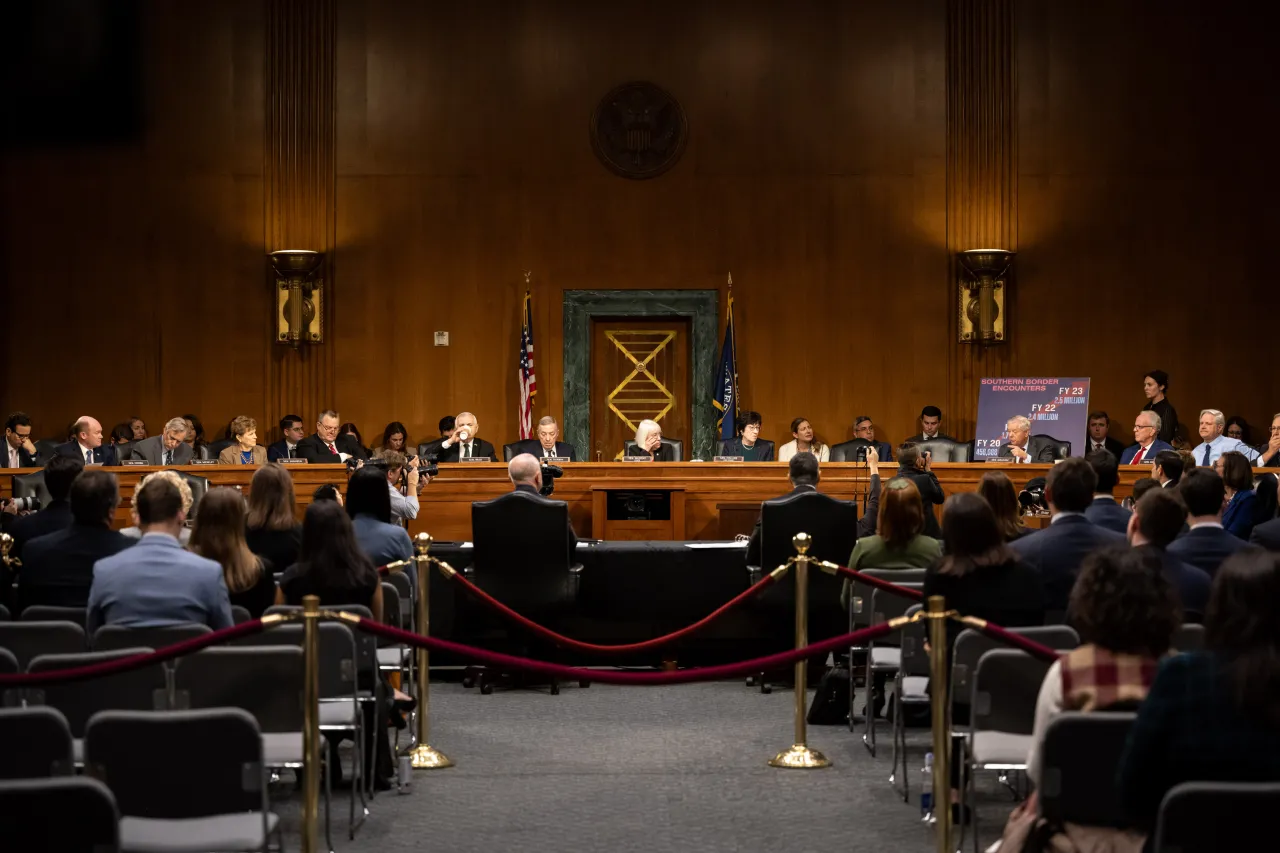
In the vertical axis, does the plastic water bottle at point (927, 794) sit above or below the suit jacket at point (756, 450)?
below

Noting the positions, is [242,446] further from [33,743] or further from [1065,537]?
[33,743]

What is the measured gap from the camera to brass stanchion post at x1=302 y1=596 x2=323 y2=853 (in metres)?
4.06

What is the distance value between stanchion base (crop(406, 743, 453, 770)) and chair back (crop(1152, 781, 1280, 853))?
408 cm

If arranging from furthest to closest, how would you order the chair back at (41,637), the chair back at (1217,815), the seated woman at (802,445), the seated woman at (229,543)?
the seated woman at (802,445), the seated woman at (229,543), the chair back at (41,637), the chair back at (1217,815)

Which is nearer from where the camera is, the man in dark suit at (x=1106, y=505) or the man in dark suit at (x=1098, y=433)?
the man in dark suit at (x=1106, y=505)

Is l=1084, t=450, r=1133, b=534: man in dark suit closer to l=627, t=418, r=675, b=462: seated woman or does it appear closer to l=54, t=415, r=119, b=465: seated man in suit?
l=627, t=418, r=675, b=462: seated woman

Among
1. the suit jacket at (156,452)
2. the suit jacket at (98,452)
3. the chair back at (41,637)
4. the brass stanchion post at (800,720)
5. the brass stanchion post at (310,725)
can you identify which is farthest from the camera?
the suit jacket at (156,452)

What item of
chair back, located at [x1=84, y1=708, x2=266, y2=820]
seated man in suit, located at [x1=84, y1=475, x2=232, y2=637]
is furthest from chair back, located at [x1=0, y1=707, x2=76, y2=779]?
seated man in suit, located at [x1=84, y1=475, x2=232, y2=637]

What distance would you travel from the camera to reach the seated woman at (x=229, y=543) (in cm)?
542

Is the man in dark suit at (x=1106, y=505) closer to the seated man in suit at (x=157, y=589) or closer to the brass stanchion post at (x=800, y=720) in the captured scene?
the brass stanchion post at (x=800, y=720)

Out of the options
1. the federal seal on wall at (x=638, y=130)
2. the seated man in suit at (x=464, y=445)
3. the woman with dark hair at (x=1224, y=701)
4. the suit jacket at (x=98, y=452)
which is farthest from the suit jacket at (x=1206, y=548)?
the federal seal on wall at (x=638, y=130)

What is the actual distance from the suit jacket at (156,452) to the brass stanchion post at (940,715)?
372 inches

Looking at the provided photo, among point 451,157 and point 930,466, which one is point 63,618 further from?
point 451,157

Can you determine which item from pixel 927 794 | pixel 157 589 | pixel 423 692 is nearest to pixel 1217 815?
pixel 927 794
